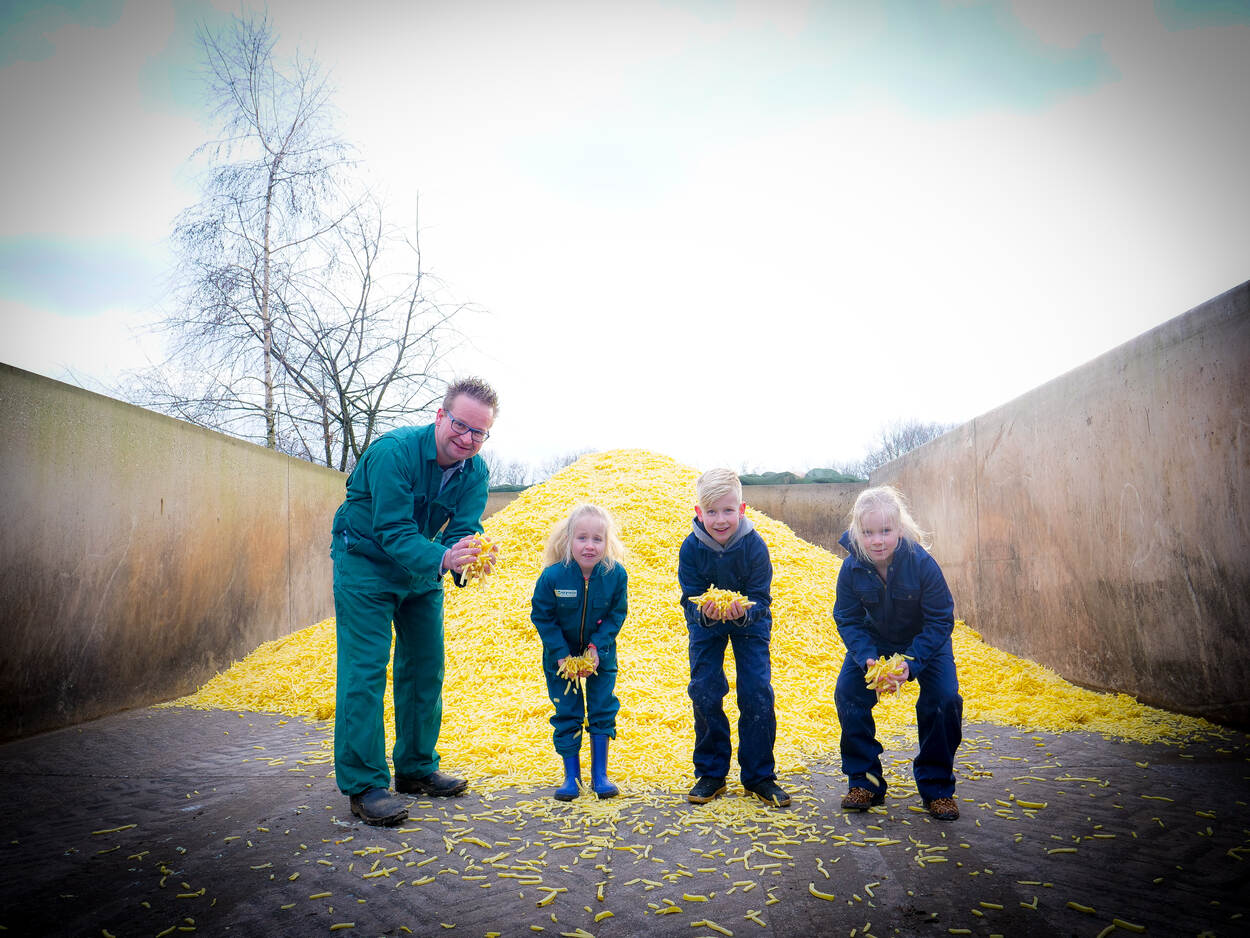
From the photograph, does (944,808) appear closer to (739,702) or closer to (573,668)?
(739,702)

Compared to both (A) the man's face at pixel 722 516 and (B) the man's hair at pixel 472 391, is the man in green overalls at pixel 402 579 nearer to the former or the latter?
(B) the man's hair at pixel 472 391

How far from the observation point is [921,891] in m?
2.34

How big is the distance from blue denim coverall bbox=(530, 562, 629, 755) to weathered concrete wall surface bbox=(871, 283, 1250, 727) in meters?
3.48

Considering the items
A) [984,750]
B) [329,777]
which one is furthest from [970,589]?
[329,777]

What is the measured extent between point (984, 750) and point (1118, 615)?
5.98 feet

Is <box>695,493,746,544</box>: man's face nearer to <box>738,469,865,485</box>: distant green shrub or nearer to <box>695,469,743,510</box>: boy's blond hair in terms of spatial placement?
<box>695,469,743,510</box>: boy's blond hair

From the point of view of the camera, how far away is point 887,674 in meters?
3.09

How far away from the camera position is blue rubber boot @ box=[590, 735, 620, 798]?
3463 mm

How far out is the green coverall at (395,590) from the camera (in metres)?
3.23

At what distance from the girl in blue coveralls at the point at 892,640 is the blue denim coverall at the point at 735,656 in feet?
1.18

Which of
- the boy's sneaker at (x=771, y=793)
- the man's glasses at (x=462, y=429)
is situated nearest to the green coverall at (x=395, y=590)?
the man's glasses at (x=462, y=429)

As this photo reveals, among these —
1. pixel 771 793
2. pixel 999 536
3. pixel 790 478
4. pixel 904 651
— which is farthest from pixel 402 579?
pixel 790 478

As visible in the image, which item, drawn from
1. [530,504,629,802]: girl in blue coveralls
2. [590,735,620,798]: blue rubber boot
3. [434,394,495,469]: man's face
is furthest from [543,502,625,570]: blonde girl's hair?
[590,735,620,798]: blue rubber boot

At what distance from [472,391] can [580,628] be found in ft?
4.30
